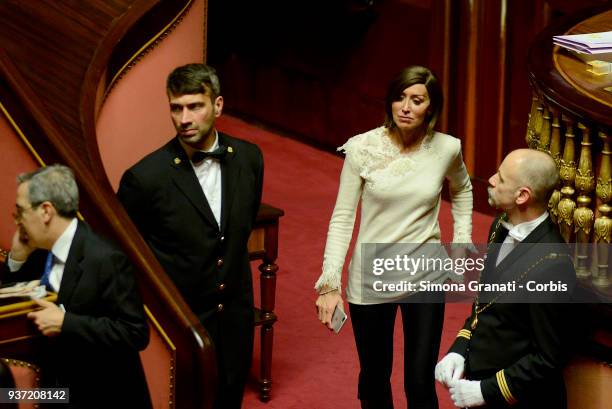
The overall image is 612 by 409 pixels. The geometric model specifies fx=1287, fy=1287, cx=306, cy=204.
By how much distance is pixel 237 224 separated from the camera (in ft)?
12.5

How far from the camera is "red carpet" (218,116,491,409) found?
192 inches

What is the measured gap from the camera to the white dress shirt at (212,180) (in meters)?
3.78

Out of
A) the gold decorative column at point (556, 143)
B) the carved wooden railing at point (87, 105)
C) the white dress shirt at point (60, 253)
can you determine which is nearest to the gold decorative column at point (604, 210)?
the gold decorative column at point (556, 143)

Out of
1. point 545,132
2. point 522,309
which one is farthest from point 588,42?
point 522,309

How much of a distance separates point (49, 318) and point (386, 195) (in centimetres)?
119

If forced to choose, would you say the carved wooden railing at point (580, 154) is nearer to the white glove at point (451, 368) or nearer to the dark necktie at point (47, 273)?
the white glove at point (451, 368)

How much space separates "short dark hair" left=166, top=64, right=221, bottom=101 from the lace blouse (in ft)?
1.50

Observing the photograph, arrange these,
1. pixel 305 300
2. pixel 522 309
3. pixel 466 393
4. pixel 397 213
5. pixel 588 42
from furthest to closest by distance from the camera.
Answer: pixel 305 300, pixel 588 42, pixel 397 213, pixel 466 393, pixel 522 309

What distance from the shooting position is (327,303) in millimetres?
3855

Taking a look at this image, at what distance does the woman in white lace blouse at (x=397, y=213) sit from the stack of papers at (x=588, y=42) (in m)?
0.50

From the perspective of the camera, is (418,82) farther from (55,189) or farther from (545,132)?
(55,189)

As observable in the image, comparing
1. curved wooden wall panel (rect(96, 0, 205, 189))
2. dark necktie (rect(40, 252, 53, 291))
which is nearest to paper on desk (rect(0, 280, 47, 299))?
dark necktie (rect(40, 252, 53, 291))

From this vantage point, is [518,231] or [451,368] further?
[451,368]

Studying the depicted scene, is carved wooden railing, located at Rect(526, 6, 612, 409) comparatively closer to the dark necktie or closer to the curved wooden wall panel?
the dark necktie
